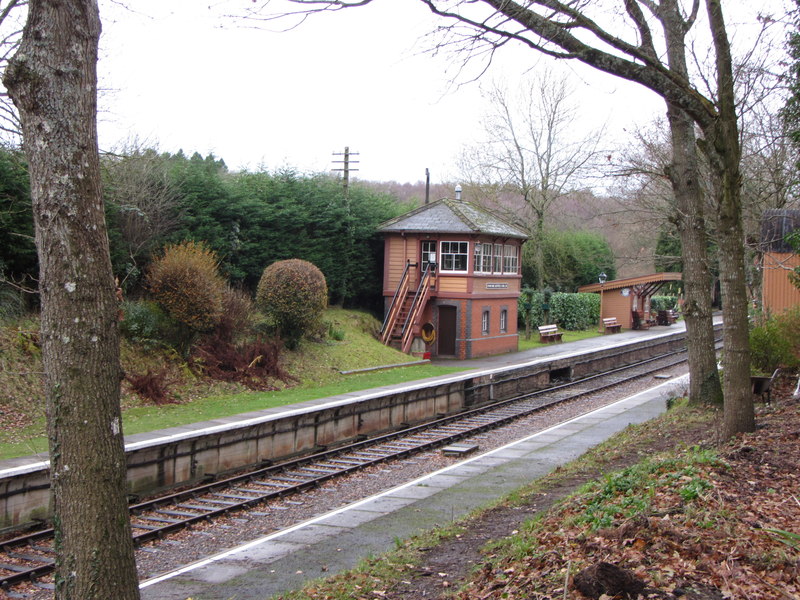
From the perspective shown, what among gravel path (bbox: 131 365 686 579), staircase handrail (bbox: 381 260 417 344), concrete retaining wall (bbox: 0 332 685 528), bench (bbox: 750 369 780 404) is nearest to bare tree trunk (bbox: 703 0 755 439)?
bench (bbox: 750 369 780 404)

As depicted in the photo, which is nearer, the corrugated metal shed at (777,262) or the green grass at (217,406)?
the green grass at (217,406)

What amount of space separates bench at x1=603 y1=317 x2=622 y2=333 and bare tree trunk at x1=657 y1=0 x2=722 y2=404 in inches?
1214

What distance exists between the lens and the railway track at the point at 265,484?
9.59 m

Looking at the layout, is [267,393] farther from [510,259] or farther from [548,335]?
[548,335]

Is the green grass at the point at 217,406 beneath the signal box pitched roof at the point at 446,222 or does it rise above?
beneath

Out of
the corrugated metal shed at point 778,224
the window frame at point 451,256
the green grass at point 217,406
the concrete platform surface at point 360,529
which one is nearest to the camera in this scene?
the concrete platform surface at point 360,529

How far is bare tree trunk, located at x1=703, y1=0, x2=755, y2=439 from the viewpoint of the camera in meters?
9.06

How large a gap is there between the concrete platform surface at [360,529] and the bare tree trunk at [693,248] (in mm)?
2776

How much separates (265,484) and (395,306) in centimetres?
1861

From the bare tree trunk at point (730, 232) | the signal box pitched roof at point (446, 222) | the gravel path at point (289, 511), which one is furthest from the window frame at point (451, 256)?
the bare tree trunk at point (730, 232)

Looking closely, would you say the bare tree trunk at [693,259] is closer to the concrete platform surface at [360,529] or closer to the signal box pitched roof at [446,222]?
the concrete platform surface at [360,529]

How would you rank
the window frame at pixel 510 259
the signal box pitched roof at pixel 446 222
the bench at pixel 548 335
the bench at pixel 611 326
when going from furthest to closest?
the bench at pixel 611 326 → the bench at pixel 548 335 → the window frame at pixel 510 259 → the signal box pitched roof at pixel 446 222

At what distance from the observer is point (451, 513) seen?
1074 cm

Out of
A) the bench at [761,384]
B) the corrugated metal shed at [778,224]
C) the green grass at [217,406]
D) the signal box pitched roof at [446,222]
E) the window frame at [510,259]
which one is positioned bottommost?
the green grass at [217,406]
